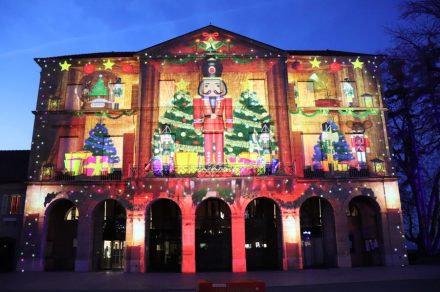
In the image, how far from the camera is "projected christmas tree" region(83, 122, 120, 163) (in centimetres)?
2744

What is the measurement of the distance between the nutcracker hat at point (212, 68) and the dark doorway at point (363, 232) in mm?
13819

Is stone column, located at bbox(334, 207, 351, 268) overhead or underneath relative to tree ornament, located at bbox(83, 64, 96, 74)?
underneath

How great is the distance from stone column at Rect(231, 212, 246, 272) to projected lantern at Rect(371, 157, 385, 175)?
1020 cm

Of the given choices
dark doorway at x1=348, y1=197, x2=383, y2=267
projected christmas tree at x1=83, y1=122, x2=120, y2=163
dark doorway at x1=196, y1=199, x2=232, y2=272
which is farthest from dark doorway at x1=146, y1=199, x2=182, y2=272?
dark doorway at x1=348, y1=197, x2=383, y2=267

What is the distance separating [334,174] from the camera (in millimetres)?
27328

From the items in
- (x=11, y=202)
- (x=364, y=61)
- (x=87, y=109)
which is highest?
(x=364, y=61)

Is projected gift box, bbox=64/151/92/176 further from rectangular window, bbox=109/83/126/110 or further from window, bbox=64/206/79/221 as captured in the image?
rectangular window, bbox=109/83/126/110

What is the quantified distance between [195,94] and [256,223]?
35.4 ft

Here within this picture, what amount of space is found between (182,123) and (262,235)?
10.5 metres

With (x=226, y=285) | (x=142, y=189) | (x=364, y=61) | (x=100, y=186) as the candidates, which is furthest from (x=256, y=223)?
(x=226, y=285)

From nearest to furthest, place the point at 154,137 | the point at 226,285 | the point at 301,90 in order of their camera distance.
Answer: the point at 226,285 → the point at 154,137 → the point at 301,90

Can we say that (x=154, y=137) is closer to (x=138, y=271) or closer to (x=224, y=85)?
(x=224, y=85)

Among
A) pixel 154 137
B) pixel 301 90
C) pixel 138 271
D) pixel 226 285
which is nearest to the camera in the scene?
pixel 226 285

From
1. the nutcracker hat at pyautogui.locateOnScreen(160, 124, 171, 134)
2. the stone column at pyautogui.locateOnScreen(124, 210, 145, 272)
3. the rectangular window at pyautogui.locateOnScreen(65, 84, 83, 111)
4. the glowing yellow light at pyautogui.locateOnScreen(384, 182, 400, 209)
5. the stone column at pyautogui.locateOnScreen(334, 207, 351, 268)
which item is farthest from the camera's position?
the rectangular window at pyautogui.locateOnScreen(65, 84, 83, 111)
